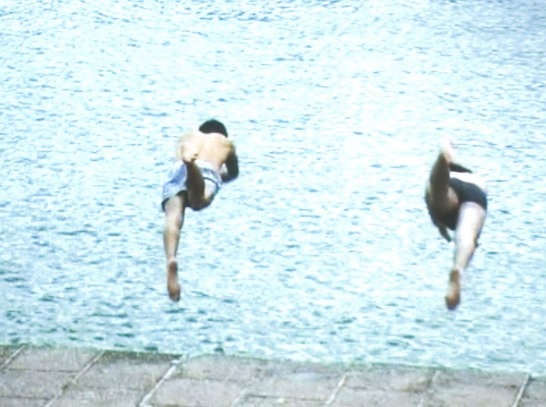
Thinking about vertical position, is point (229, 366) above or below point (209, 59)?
below

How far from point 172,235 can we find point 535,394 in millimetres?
3334

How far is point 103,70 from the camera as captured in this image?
10383 millimetres

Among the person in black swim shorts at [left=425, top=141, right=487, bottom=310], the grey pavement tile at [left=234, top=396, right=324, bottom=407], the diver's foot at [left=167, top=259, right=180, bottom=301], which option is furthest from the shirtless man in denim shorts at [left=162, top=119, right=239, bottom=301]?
the grey pavement tile at [left=234, top=396, right=324, bottom=407]

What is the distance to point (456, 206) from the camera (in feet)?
11.9

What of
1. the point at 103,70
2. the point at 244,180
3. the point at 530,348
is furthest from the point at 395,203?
the point at 103,70

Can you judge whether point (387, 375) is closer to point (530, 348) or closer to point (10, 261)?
point (530, 348)

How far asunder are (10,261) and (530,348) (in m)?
2.70

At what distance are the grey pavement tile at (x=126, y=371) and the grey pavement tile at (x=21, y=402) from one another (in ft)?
0.80

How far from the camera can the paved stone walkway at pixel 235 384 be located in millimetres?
6660

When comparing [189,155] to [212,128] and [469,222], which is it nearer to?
[212,128]

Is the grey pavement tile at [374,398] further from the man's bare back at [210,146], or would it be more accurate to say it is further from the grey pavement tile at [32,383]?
the man's bare back at [210,146]

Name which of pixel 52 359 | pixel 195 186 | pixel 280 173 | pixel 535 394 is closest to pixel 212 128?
pixel 195 186

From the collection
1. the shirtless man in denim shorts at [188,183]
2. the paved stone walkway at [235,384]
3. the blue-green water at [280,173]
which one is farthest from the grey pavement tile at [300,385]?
the shirtless man in denim shorts at [188,183]

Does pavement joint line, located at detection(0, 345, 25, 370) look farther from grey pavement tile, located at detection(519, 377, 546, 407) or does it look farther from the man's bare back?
the man's bare back
